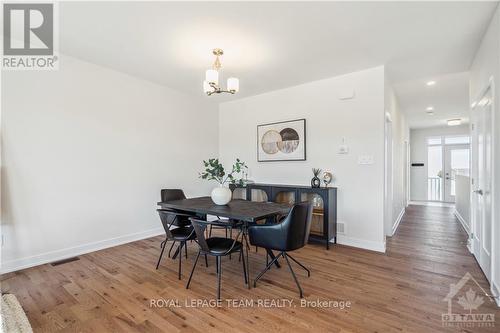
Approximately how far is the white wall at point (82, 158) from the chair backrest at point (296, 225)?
2716 mm

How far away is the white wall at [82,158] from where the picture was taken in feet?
9.17

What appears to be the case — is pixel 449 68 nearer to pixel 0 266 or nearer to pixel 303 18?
pixel 303 18

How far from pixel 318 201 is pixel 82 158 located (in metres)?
3.41

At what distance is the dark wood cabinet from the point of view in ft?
11.6

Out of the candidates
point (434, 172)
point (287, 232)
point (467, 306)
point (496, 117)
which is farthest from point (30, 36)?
point (434, 172)

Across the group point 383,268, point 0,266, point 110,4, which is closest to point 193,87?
point 110,4

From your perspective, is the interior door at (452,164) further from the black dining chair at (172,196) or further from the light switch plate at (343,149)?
the black dining chair at (172,196)

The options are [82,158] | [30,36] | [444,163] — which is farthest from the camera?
[444,163]

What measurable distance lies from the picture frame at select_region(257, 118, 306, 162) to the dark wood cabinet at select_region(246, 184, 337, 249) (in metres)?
0.64

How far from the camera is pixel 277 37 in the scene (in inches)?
105

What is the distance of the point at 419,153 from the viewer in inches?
350

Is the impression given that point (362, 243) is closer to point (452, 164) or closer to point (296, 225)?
point (296, 225)

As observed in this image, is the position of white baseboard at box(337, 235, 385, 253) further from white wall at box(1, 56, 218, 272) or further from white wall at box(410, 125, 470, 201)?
white wall at box(410, 125, 470, 201)

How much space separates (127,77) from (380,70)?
3.74 meters
